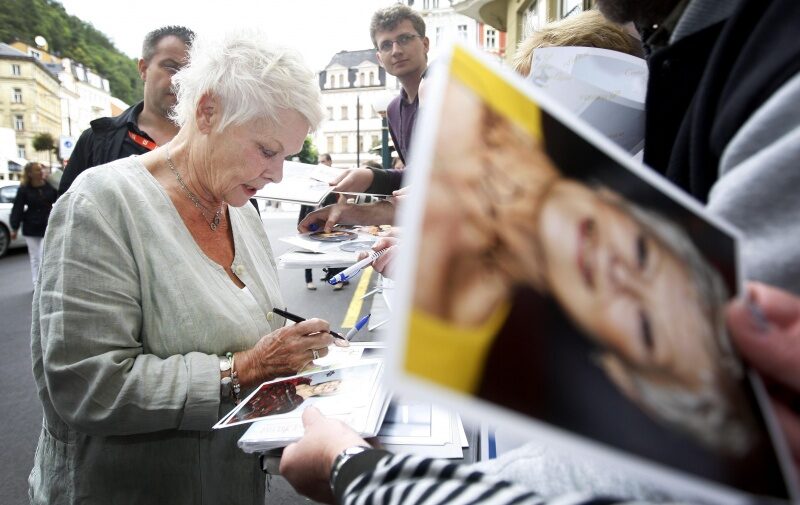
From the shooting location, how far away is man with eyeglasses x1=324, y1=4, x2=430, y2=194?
11.8ft

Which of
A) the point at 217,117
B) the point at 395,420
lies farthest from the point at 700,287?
the point at 217,117

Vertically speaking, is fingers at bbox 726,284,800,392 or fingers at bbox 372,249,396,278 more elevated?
fingers at bbox 726,284,800,392

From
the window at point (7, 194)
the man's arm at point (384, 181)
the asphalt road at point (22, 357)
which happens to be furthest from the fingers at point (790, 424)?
the window at point (7, 194)

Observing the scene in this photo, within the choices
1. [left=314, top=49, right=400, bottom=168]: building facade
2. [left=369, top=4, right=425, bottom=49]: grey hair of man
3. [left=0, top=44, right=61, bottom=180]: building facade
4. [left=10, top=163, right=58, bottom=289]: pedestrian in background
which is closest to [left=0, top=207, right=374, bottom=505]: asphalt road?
[left=10, top=163, right=58, bottom=289]: pedestrian in background

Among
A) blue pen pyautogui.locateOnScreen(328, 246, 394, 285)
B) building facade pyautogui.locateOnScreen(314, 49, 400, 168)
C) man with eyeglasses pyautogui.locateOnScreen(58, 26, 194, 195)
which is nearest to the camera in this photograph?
blue pen pyautogui.locateOnScreen(328, 246, 394, 285)

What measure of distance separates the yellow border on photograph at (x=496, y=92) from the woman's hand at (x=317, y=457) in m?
0.62

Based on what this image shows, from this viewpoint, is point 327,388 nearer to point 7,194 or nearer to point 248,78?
point 248,78

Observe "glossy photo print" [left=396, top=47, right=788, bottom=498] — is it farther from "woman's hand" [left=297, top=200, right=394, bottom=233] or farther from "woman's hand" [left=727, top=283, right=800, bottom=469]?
"woman's hand" [left=297, top=200, right=394, bottom=233]

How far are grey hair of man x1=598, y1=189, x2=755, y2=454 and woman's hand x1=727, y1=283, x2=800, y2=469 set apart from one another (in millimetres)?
12

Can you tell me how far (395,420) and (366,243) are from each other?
1.09m

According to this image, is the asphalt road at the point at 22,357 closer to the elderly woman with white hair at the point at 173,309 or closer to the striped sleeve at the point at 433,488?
the elderly woman with white hair at the point at 173,309

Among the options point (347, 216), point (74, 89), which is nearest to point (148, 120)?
point (347, 216)

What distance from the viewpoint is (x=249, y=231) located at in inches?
74.0

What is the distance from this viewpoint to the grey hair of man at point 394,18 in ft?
12.3
